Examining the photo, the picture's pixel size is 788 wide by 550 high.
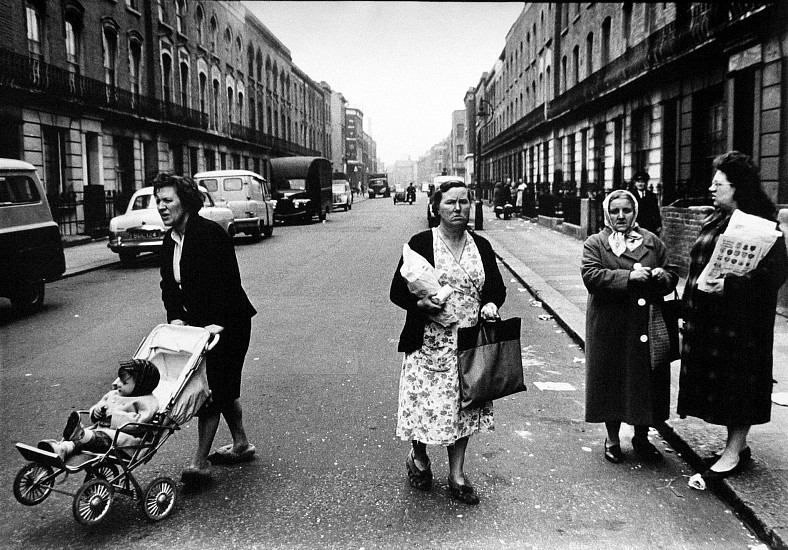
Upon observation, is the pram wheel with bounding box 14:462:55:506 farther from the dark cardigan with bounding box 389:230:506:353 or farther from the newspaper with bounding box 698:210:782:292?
the newspaper with bounding box 698:210:782:292

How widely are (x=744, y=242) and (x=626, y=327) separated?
34.9 inches

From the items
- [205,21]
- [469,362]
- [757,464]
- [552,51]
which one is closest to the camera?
Answer: [469,362]

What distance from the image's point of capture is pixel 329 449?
5141 millimetres

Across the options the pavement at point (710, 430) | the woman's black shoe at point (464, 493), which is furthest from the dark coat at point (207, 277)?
the pavement at point (710, 430)

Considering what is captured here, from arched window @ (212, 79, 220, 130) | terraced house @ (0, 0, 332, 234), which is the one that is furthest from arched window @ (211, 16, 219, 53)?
arched window @ (212, 79, 220, 130)

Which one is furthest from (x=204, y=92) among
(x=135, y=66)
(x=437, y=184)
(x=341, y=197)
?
(x=437, y=184)

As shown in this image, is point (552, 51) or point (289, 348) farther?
point (552, 51)

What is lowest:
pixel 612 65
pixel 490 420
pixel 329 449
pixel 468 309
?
pixel 329 449

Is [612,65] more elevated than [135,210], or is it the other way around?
[612,65]

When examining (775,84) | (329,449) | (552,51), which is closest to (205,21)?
(552,51)

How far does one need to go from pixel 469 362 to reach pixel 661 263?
5.20ft

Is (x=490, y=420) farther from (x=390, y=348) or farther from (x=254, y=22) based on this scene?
(x=254, y=22)

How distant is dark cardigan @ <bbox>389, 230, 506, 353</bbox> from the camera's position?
4.20m

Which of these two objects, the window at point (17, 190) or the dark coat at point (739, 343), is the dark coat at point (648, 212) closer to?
the dark coat at point (739, 343)
